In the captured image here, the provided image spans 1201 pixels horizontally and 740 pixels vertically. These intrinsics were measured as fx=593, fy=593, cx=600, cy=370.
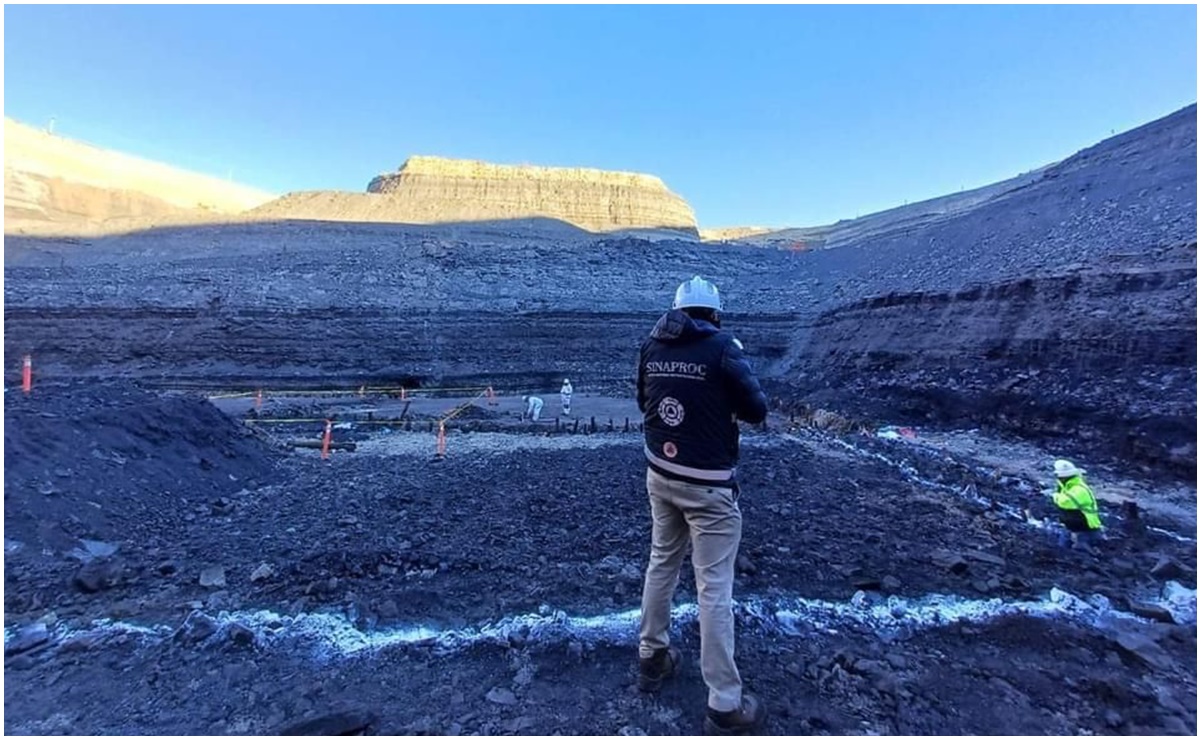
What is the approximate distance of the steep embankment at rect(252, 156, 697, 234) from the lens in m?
55.5

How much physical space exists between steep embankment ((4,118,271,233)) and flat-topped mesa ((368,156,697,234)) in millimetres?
18221

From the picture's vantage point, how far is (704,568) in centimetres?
288

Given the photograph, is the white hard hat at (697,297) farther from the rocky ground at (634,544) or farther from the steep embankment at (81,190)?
the steep embankment at (81,190)

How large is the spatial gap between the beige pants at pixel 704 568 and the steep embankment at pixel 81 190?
48061mm

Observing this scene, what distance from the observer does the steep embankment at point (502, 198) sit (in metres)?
55.5

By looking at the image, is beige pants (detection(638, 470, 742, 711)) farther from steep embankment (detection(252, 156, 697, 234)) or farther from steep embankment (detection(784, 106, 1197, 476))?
steep embankment (detection(252, 156, 697, 234))

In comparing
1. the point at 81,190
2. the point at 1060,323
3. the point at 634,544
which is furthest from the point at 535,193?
the point at 634,544

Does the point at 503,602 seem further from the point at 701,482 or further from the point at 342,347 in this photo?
the point at 342,347

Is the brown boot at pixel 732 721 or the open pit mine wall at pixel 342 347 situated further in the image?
the open pit mine wall at pixel 342 347

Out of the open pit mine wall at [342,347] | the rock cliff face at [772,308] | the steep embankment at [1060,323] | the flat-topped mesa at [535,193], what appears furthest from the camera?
the flat-topped mesa at [535,193]

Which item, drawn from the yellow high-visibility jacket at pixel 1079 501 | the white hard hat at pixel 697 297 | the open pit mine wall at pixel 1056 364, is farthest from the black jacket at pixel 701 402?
the open pit mine wall at pixel 1056 364

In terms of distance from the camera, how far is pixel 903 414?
15.4m

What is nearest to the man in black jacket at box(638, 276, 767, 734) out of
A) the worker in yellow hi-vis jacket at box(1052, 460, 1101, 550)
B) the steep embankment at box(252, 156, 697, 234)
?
the worker in yellow hi-vis jacket at box(1052, 460, 1101, 550)

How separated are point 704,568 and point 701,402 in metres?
0.81
